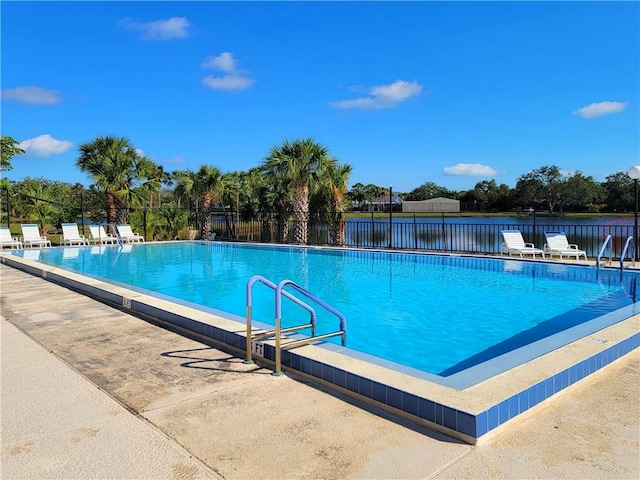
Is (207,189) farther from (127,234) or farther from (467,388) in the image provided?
(467,388)

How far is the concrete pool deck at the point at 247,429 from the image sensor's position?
213cm

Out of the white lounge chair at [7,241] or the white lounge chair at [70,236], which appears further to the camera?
the white lounge chair at [70,236]

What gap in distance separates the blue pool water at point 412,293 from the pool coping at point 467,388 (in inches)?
53.7

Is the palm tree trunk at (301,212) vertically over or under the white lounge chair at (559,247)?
over

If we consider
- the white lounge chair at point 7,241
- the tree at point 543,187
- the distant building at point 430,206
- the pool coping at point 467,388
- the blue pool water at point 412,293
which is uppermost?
the tree at point 543,187

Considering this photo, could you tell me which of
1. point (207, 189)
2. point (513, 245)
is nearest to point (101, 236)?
point (207, 189)

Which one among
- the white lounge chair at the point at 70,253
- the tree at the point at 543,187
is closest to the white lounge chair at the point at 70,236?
the white lounge chair at the point at 70,253

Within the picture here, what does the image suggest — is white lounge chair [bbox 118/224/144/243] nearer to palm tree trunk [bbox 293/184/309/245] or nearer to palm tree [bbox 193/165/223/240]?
palm tree [bbox 193/165/223/240]

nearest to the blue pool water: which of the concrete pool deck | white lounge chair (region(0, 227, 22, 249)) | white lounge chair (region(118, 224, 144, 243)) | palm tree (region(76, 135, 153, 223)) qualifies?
the concrete pool deck

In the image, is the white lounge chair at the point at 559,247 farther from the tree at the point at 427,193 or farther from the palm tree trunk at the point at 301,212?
the tree at the point at 427,193

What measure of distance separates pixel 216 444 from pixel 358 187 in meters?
62.5

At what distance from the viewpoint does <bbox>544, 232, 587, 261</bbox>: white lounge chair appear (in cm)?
1076

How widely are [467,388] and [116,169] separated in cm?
1833

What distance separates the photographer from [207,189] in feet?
64.8
